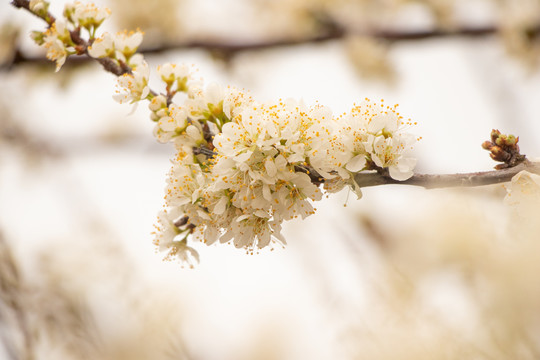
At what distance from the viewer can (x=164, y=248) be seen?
29.6 inches

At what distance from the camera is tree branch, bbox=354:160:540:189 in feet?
1.90

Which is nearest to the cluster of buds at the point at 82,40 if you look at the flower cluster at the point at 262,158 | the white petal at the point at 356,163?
the flower cluster at the point at 262,158

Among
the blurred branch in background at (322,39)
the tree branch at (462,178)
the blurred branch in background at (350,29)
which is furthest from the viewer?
the blurred branch in background at (350,29)

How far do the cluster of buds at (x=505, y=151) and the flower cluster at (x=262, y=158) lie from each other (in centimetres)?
11

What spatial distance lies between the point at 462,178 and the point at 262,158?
26 centimetres

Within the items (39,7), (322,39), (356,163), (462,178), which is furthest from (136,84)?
(322,39)

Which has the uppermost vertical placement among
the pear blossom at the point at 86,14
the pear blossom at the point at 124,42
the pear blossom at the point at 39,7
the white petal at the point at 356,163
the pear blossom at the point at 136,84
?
the pear blossom at the point at 39,7

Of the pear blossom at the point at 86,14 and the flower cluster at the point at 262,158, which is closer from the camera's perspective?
the flower cluster at the point at 262,158

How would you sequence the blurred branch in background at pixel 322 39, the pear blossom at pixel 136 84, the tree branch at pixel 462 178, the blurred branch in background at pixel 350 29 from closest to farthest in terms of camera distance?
the tree branch at pixel 462 178 → the pear blossom at pixel 136 84 → the blurred branch in background at pixel 322 39 → the blurred branch in background at pixel 350 29

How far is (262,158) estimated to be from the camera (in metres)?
0.62

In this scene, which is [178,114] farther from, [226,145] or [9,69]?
[9,69]

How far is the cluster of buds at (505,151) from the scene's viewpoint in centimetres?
61

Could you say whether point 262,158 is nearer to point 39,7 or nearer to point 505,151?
point 505,151

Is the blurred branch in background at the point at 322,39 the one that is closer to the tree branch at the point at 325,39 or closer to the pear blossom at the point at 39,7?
the tree branch at the point at 325,39
